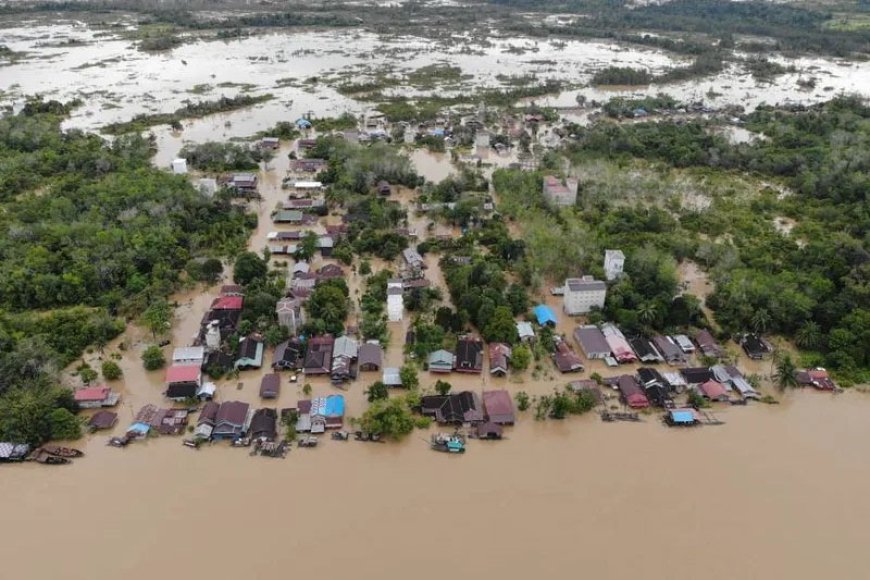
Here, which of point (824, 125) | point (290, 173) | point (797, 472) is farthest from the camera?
point (824, 125)

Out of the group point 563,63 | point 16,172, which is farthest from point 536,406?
point 563,63

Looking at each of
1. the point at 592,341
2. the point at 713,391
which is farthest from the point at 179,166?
the point at 713,391

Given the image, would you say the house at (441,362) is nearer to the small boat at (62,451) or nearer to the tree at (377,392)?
the tree at (377,392)

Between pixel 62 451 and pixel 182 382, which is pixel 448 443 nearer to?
pixel 182 382

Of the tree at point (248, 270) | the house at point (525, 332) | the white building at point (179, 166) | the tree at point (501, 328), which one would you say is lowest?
the house at point (525, 332)

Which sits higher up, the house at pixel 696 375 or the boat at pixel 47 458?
the house at pixel 696 375

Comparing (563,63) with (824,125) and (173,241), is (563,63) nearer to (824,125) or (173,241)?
(824,125)

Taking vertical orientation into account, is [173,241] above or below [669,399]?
above

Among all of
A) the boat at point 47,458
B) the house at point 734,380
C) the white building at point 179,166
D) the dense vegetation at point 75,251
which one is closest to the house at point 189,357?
the dense vegetation at point 75,251
